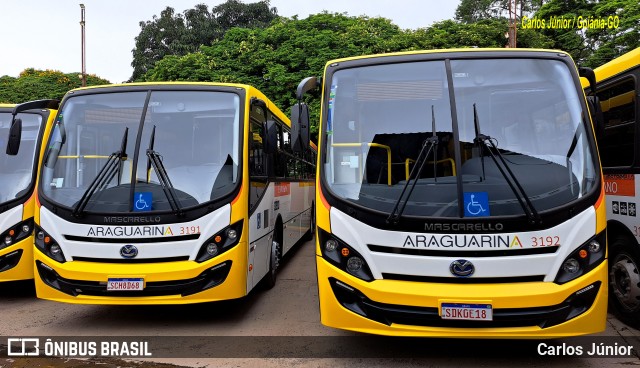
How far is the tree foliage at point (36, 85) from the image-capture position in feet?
122

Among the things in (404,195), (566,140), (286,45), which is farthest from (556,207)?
(286,45)

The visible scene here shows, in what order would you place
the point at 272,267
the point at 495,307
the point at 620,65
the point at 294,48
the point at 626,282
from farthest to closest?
the point at 294,48 → the point at 272,267 → the point at 620,65 → the point at 626,282 → the point at 495,307

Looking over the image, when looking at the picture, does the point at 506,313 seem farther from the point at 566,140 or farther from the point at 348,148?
the point at 348,148

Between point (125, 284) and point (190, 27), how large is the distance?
4115 centimetres

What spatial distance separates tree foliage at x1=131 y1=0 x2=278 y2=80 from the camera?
41188 millimetres

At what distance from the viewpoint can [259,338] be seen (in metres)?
5.10

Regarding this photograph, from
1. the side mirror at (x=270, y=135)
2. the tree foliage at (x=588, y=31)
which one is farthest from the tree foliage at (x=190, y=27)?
the side mirror at (x=270, y=135)

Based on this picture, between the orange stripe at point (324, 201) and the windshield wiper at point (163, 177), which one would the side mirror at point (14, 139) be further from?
the orange stripe at point (324, 201)

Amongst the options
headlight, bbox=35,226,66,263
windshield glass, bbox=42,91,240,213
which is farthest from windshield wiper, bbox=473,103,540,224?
headlight, bbox=35,226,66,263

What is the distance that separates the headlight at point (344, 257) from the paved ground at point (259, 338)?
33.3 inches

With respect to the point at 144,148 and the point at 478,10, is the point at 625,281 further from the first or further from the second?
the point at 478,10

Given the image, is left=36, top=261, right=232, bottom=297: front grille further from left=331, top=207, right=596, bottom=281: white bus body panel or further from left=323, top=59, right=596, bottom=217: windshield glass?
left=331, top=207, right=596, bottom=281: white bus body panel

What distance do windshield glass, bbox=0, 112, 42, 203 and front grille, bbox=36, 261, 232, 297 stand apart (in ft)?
6.67

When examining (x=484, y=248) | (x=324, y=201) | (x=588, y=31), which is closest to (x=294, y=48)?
(x=588, y=31)
